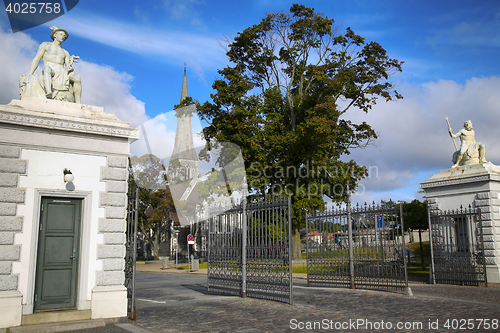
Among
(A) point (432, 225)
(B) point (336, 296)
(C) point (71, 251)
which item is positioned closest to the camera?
(C) point (71, 251)

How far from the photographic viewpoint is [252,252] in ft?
38.4

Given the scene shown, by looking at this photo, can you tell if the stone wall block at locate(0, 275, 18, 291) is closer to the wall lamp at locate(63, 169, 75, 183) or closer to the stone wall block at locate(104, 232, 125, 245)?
the stone wall block at locate(104, 232, 125, 245)

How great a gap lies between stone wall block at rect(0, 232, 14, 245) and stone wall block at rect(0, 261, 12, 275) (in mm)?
→ 378

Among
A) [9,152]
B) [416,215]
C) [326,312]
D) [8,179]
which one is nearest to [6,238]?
[8,179]

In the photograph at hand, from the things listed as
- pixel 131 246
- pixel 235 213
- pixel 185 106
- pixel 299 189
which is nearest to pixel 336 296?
pixel 235 213

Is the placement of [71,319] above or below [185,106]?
below

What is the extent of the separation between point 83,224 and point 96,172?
1165 millimetres

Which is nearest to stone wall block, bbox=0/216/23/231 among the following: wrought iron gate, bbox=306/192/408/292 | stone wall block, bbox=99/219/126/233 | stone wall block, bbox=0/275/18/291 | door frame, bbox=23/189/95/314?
door frame, bbox=23/189/95/314

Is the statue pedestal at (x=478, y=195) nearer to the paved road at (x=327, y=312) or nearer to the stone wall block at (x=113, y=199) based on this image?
the paved road at (x=327, y=312)

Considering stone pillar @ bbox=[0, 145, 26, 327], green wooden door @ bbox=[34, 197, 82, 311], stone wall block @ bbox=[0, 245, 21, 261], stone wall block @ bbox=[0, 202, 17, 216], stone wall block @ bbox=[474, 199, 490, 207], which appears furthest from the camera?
stone wall block @ bbox=[474, 199, 490, 207]

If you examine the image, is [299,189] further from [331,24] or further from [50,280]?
[50,280]

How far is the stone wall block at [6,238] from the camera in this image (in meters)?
7.67

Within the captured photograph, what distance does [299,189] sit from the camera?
2761 cm

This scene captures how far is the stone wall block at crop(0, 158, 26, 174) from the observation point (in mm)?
7898
